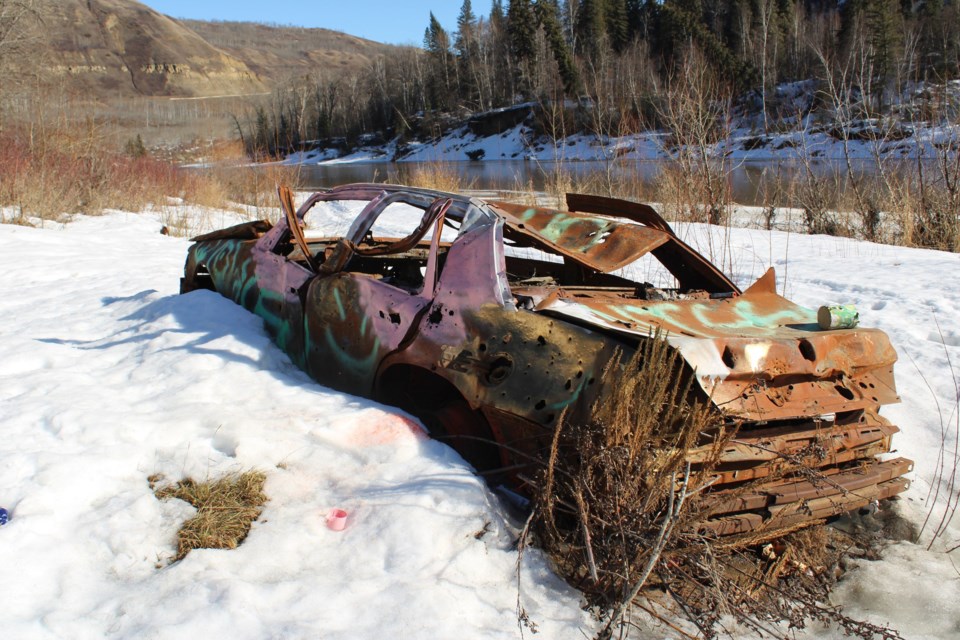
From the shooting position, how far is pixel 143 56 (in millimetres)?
172750

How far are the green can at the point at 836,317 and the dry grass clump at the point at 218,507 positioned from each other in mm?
2722

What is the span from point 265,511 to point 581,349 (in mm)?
1515

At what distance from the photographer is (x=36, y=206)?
1277cm

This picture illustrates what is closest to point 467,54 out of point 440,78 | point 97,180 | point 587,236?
point 440,78

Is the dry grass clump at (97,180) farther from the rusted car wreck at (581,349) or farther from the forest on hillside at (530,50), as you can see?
the forest on hillside at (530,50)

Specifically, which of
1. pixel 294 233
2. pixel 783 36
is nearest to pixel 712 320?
pixel 294 233

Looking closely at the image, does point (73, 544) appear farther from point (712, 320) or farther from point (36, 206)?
point (36, 206)

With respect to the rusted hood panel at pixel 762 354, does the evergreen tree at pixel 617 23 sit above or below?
above

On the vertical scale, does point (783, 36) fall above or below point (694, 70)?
above

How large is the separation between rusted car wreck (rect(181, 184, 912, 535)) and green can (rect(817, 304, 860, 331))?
87 millimetres

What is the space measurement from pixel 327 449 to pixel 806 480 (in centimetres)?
217

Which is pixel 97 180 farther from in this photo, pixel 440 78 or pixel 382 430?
pixel 440 78

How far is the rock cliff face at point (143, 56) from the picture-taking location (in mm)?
162625

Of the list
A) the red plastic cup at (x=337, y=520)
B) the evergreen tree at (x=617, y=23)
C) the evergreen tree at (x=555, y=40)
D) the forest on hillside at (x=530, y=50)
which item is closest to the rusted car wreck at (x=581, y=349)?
the red plastic cup at (x=337, y=520)
